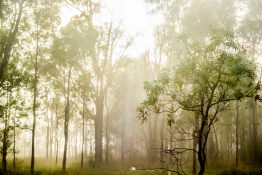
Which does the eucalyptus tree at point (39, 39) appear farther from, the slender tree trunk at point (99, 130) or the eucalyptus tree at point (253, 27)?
Result: the eucalyptus tree at point (253, 27)

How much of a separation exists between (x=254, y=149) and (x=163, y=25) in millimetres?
16605

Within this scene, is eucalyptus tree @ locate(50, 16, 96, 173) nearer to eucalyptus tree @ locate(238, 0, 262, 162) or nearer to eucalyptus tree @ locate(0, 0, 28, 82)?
eucalyptus tree @ locate(0, 0, 28, 82)

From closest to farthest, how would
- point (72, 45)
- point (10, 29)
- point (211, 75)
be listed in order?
point (211, 75) < point (10, 29) < point (72, 45)

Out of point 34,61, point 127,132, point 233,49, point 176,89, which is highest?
point 34,61

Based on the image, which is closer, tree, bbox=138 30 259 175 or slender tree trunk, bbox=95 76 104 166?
tree, bbox=138 30 259 175

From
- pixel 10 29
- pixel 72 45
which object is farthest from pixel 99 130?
pixel 10 29

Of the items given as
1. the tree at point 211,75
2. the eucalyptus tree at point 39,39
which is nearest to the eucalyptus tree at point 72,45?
the eucalyptus tree at point 39,39

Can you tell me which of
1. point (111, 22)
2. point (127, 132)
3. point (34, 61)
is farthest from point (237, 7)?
point (127, 132)

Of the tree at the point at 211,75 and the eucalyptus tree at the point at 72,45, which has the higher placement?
the eucalyptus tree at the point at 72,45

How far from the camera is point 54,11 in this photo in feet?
91.4

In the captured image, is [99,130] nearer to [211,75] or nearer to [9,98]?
[9,98]

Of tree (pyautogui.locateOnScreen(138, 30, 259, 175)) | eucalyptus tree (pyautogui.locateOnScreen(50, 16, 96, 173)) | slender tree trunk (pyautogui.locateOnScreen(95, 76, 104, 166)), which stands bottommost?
slender tree trunk (pyautogui.locateOnScreen(95, 76, 104, 166))

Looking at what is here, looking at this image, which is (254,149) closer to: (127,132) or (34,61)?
(34,61)

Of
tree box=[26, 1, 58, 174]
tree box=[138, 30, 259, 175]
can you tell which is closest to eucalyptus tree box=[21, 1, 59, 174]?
tree box=[26, 1, 58, 174]
